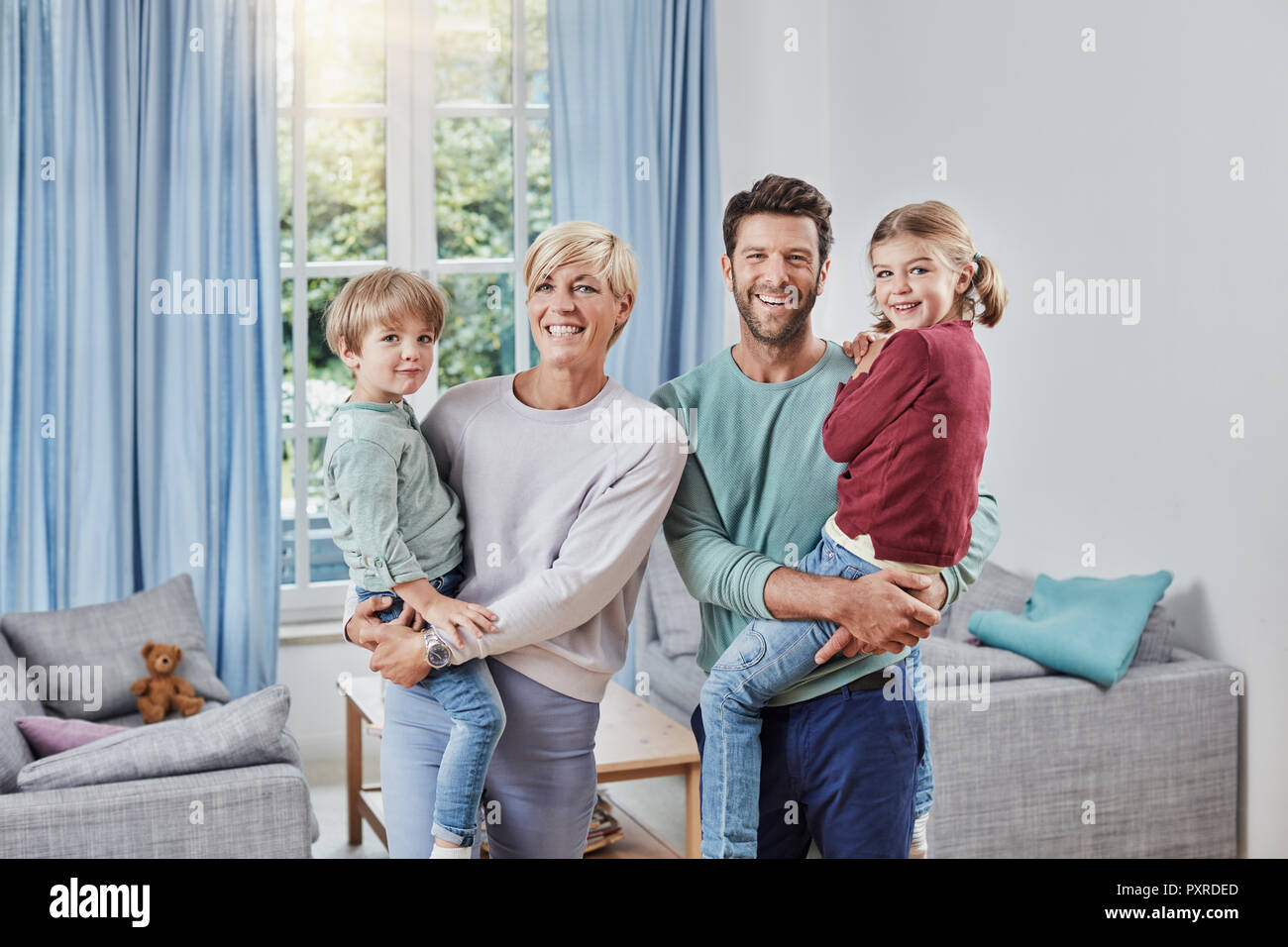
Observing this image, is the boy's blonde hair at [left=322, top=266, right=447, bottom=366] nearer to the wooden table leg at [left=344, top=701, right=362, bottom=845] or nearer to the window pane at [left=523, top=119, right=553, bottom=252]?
the wooden table leg at [left=344, top=701, right=362, bottom=845]

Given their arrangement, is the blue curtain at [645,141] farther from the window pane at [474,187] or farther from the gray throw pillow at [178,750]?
the gray throw pillow at [178,750]

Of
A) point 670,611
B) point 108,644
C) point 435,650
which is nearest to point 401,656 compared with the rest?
point 435,650

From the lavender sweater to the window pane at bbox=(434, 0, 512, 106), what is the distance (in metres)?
2.74

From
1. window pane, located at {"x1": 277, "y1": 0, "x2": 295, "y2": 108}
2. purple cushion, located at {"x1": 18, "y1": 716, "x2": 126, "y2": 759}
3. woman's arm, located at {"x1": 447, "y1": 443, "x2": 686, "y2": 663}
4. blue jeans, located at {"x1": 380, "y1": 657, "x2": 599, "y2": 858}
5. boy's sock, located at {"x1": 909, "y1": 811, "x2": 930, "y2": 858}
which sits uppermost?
window pane, located at {"x1": 277, "y1": 0, "x2": 295, "y2": 108}

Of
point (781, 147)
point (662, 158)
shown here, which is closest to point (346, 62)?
point (662, 158)

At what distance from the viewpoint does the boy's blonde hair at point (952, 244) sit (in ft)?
4.80

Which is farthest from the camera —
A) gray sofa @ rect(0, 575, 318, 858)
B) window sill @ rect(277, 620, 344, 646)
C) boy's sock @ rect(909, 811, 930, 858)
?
window sill @ rect(277, 620, 344, 646)

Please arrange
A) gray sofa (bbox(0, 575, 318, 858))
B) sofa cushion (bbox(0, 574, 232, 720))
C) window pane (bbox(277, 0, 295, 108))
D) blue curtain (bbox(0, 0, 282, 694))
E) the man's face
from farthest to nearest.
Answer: window pane (bbox(277, 0, 295, 108)) → blue curtain (bbox(0, 0, 282, 694)) → sofa cushion (bbox(0, 574, 232, 720)) → gray sofa (bbox(0, 575, 318, 858)) → the man's face

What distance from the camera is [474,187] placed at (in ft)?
13.2

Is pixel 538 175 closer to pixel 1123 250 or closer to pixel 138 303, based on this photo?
pixel 138 303

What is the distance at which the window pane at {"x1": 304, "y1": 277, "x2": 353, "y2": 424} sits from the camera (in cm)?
396

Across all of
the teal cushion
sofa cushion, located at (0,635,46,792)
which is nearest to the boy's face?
sofa cushion, located at (0,635,46,792)

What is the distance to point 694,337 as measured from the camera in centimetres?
392

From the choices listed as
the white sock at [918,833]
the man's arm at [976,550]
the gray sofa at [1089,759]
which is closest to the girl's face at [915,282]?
the man's arm at [976,550]
